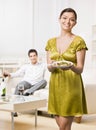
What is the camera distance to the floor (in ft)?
12.9

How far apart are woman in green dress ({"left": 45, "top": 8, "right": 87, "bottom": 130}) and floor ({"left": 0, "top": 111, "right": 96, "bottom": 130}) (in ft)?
6.29

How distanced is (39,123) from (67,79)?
7.65 ft

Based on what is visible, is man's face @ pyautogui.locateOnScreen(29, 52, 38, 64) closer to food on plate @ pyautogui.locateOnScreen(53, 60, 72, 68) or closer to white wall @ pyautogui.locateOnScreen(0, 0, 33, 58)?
white wall @ pyautogui.locateOnScreen(0, 0, 33, 58)

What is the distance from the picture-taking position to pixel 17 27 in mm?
7016

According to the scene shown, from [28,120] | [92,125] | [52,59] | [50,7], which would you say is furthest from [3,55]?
[52,59]

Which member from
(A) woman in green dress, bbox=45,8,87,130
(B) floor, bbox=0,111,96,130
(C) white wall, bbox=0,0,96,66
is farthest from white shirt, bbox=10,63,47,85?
(A) woman in green dress, bbox=45,8,87,130

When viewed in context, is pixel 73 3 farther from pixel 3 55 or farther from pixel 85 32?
pixel 3 55

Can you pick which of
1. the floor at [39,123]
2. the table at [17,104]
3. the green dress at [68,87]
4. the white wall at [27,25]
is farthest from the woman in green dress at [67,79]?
the white wall at [27,25]

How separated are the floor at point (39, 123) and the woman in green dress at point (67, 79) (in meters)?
1.92

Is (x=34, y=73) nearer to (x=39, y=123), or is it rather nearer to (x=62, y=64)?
(x=39, y=123)

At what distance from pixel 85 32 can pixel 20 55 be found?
158cm

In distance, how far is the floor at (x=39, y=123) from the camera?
155 inches

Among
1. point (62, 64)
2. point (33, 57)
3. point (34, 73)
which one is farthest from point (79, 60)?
point (34, 73)

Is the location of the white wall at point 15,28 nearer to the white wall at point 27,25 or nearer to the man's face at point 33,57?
the white wall at point 27,25
